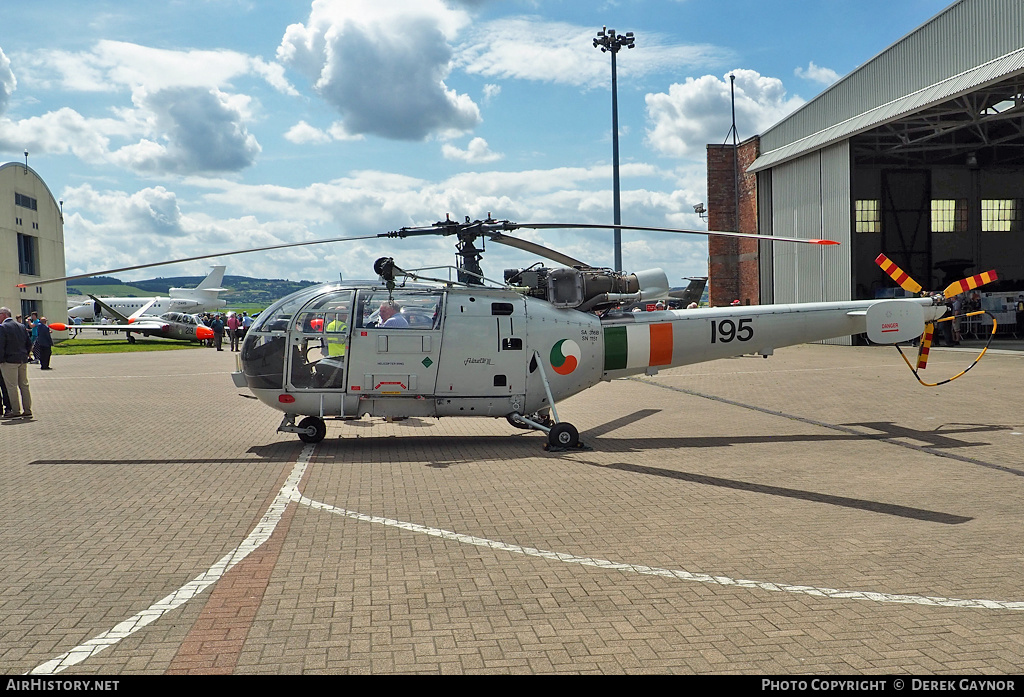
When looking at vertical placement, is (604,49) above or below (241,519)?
above

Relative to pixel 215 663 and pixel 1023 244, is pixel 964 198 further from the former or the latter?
pixel 215 663

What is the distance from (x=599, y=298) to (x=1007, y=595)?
7.89 metres

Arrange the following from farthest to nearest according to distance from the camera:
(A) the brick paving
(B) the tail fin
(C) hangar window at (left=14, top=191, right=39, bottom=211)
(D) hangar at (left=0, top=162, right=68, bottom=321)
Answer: (B) the tail fin, (C) hangar window at (left=14, top=191, right=39, bottom=211), (D) hangar at (left=0, top=162, right=68, bottom=321), (A) the brick paving

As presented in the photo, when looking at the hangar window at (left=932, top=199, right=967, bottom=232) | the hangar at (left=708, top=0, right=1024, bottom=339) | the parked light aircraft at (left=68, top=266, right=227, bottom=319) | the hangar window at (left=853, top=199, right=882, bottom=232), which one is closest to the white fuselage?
the hangar at (left=708, top=0, right=1024, bottom=339)

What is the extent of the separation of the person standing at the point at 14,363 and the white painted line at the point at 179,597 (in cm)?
951

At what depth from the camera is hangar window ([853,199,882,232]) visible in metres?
39.3

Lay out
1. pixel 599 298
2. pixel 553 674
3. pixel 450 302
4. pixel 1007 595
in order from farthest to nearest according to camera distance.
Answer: pixel 599 298 → pixel 450 302 → pixel 1007 595 → pixel 553 674

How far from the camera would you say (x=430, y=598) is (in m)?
5.20

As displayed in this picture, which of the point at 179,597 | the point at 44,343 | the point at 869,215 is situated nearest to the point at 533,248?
the point at 179,597

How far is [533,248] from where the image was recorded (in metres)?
11.4

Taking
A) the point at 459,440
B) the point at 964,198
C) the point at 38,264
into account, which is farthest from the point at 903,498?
the point at 38,264

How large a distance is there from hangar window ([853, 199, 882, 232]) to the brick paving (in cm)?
2859

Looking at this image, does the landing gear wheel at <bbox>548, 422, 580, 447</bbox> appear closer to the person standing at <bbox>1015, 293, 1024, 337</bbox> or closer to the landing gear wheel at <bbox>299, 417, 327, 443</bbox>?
the landing gear wheel at <bbox>299, 417, 327, 443</bbox>

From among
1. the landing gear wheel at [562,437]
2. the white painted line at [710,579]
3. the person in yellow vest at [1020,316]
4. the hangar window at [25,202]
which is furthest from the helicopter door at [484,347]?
the hangar window at [25,202]
